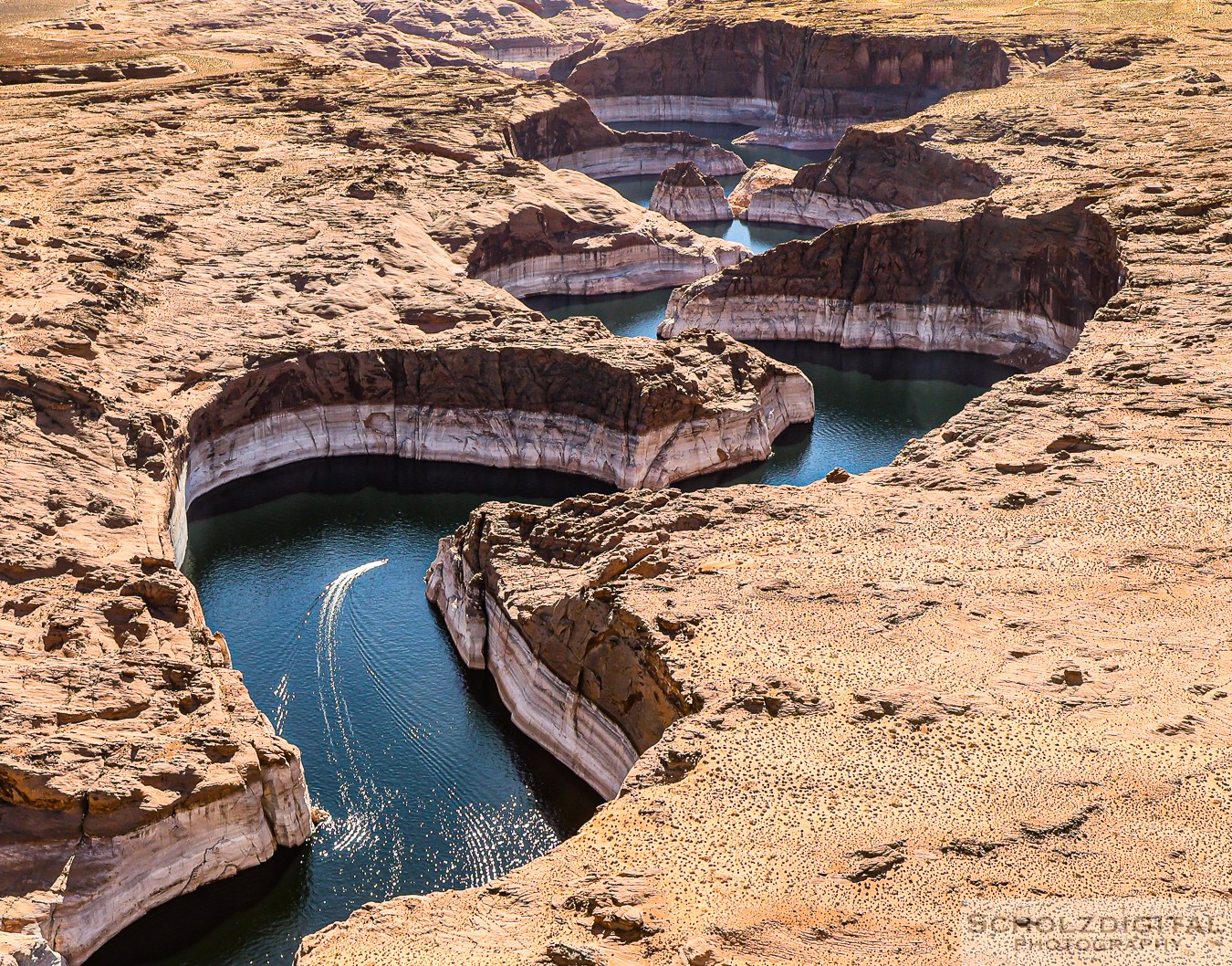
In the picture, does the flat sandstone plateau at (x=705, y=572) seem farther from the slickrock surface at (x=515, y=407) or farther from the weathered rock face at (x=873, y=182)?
the slickrock surface at (x=515, y=407)

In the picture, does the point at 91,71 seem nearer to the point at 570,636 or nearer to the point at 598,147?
the point at 598,147

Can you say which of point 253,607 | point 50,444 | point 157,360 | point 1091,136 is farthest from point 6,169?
point 1091,136

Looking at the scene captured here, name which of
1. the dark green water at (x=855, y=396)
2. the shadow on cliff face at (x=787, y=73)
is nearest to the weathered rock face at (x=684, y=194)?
the dark green water at (x=855, y=396)

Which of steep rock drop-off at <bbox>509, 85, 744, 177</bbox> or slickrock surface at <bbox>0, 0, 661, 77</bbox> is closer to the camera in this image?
steep rock drop-off at <bbox>509, 85, 744, 177</bbox>

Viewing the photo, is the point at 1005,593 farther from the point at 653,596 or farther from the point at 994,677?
the point at 653,596

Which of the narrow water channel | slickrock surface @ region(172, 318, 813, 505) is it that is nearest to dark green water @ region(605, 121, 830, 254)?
the narrow water channel

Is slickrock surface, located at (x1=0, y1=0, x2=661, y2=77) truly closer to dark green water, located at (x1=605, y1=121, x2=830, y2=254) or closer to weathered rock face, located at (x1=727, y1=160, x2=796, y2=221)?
dark green water, located at (x1=605, y1=121, x2=830, y2=254)
